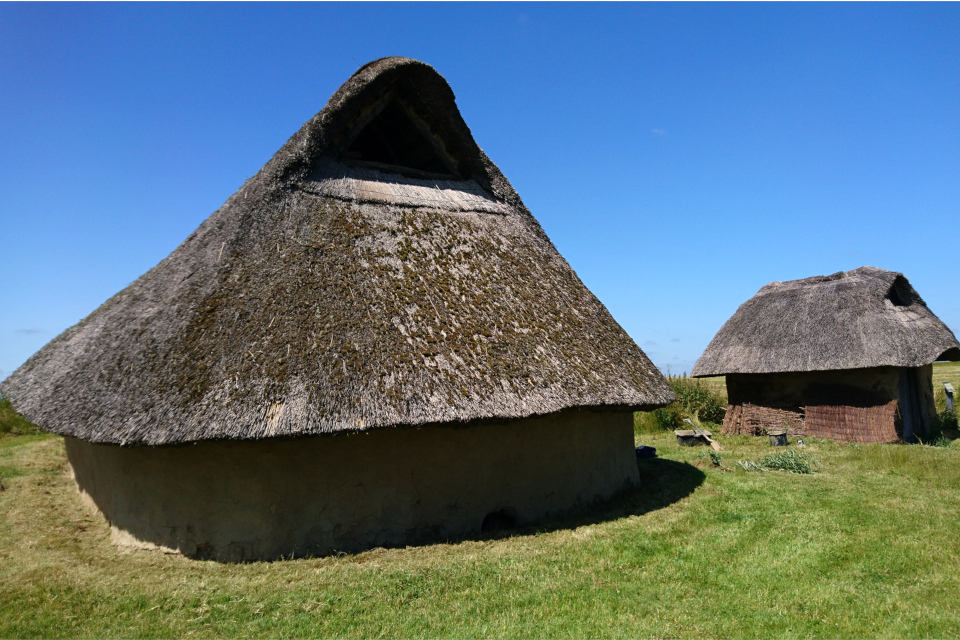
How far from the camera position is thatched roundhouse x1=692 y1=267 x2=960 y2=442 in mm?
12586

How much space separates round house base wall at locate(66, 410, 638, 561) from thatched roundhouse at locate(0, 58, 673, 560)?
0.02 meters

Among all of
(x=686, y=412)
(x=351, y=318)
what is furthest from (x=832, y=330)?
(x=351, y=318)

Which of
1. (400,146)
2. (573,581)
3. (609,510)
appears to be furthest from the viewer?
(400,146)

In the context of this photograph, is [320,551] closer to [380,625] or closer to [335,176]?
[380,625]

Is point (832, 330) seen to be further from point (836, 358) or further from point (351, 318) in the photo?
point (351, 318)

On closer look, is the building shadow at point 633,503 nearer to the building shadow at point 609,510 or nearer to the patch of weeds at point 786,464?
the building shadow at point 609,510

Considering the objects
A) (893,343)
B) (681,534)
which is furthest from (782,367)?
(681,534)

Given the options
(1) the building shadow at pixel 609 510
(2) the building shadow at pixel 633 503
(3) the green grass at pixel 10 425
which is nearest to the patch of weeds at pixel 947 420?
(2) the building shadow at pixel 633 503

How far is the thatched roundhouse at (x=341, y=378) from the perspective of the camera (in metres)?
5.71

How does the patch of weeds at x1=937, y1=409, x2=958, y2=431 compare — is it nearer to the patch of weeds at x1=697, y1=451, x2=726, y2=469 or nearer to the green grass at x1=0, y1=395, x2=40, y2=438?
the patch of weeds at x1=697, y1=451, x2=726, y2=469

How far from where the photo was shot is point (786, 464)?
32.7 feet

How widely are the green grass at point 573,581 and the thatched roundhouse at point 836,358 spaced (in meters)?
5.55

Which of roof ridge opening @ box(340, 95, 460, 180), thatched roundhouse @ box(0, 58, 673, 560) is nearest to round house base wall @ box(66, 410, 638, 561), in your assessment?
thatched roundhouse @ box(0, 58, 673, 560)

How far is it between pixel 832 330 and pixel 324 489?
12.5 m
